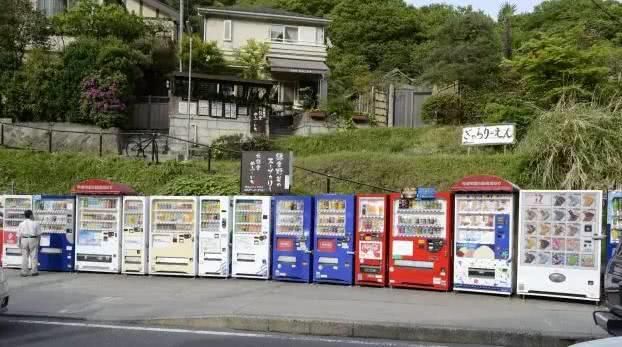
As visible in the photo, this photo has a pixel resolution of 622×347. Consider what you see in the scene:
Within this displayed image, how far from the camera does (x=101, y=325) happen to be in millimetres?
10688

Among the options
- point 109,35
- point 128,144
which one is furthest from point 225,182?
point 109,35

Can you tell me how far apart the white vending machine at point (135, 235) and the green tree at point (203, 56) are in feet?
72.3

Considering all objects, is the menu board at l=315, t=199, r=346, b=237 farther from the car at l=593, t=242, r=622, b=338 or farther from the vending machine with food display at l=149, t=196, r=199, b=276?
the car at l=593, t=242, r=622, b=338

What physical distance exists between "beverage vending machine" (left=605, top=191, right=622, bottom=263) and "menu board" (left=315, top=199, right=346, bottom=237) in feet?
17.5

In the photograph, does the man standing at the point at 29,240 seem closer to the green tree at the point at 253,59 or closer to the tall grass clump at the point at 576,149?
the tall grass clump at the point at 576,149

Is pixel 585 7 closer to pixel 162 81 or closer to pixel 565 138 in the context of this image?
pixel 162 81

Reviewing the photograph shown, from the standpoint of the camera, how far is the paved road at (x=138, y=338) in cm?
925

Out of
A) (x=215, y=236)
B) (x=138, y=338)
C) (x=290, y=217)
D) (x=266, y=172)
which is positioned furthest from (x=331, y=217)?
(x=138, y=338)

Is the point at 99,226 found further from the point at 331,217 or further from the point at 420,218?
the point at 420,218

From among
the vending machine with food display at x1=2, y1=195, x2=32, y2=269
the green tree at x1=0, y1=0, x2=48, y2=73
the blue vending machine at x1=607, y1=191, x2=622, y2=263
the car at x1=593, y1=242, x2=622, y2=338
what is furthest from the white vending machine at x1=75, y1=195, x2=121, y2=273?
the green tree at x1=0, y1=0, x2=48, y2=73

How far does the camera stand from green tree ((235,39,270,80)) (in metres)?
38.5

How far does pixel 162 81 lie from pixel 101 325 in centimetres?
2843

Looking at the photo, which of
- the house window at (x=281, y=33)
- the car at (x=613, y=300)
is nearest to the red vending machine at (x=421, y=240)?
the car at (x=613, y=300)

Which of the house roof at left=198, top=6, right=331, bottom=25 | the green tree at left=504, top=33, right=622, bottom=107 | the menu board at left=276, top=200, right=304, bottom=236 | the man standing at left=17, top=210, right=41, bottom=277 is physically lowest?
the man standing at left=17, top=210, right=41, bottom=277
